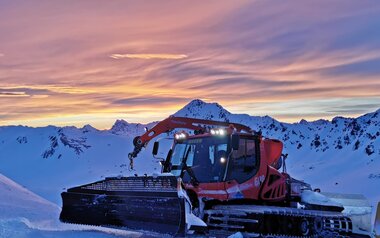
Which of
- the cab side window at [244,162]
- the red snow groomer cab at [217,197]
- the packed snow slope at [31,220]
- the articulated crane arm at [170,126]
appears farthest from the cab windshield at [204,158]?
the packed snow slope at [31,220]

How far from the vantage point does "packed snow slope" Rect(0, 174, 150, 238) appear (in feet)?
Answer: 38.4

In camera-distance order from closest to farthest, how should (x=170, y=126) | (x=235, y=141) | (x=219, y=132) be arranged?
(x=235, y=141) → (x=219, y=132) → (x=170, y=126)

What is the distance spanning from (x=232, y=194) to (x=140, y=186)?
1869 mm

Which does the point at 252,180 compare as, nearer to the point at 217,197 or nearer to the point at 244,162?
the point at 244,162

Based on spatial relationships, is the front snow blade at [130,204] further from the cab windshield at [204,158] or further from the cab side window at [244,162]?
the cab side window at [244,162]

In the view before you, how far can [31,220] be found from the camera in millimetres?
13992

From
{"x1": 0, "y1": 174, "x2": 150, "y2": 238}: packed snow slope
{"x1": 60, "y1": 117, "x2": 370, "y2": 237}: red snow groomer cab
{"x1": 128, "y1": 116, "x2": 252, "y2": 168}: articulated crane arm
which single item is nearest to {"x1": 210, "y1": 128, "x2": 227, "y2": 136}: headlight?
{"x1": 60, "y1": 117, "x2": 370, "y2": 237}: red snow groomer cab

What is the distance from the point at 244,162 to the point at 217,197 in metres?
1.09

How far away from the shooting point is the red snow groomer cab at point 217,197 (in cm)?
1164

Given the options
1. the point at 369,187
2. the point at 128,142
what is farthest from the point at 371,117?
the point at 369,187

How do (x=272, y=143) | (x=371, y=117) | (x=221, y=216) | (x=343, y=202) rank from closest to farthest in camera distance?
(x=221, y=216) < (x=272, y=143) < (x=343, y=202) < (x=371, y=117)

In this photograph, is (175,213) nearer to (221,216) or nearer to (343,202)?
(221,216)

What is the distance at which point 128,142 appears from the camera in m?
199

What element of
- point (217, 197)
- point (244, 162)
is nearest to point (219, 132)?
point (244, 162)
